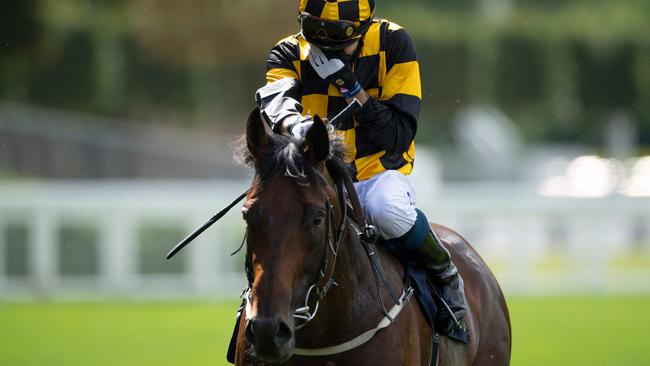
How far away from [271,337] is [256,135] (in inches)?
32.8

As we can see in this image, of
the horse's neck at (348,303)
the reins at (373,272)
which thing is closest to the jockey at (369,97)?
the reins at (373,272)

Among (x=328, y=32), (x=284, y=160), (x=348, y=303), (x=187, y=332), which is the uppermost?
(x=328, y=32)

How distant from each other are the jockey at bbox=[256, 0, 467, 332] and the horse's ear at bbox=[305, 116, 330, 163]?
1.43 feet

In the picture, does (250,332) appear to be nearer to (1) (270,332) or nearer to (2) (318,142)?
(1) (270,332)

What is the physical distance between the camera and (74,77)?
31.7 metres

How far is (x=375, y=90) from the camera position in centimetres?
522

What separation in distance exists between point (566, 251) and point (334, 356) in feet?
40.2

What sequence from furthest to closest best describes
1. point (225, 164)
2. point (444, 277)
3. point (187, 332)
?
point (225, 164) < point (187, 332) < point (444, 277)

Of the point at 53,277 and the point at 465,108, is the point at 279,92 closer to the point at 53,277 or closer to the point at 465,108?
the point at 53,277

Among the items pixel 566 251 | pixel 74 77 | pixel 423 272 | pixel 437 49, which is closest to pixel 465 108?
pixel 437 49

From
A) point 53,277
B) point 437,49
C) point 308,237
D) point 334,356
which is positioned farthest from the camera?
point 437,49

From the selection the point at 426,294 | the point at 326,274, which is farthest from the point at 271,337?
the point at 426,294

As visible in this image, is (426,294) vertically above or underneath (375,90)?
underneath

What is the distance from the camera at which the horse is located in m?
4.09
